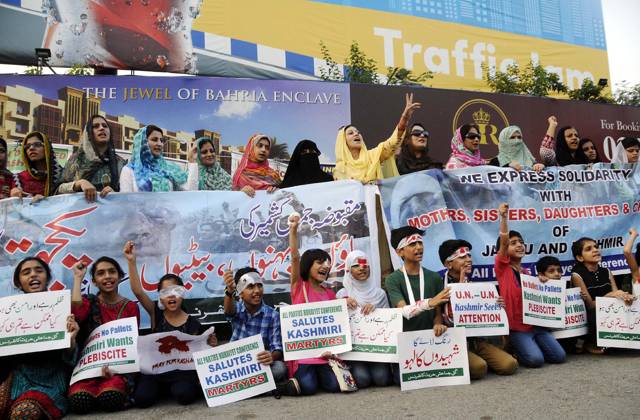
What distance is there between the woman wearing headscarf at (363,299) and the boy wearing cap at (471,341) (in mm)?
572

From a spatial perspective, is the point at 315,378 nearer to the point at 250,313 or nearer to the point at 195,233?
the point at 250,313

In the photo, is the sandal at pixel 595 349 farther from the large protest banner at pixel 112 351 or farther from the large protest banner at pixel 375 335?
the large protest banner at pixel 112 351

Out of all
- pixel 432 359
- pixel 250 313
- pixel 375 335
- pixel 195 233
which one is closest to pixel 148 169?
pixel 195 233

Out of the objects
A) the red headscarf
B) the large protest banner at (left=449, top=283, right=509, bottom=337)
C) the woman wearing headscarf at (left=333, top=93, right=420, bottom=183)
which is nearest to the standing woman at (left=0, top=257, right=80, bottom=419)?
the red headscarf

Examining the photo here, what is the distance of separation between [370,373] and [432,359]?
1.56 ft

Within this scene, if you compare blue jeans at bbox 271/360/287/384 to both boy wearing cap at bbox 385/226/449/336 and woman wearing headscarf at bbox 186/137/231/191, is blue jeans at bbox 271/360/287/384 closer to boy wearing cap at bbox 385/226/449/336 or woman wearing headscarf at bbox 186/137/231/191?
boy wearing cap at bbox 385/226/449/336

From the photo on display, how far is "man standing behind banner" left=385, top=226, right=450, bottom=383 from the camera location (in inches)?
163

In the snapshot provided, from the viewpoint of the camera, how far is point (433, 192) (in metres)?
5.37

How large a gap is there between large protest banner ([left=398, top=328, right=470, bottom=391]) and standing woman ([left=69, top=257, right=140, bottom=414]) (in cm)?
191

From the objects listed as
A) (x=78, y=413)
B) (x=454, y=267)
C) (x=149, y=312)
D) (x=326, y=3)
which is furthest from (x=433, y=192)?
(x=326, y=3)

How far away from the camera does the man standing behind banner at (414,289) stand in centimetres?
414

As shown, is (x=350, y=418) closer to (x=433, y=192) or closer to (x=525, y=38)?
(x=433, y=192)

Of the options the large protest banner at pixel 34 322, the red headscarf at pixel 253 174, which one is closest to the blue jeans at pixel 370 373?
the large protest banner at pixel 34 322

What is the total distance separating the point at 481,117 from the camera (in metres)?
9.60
